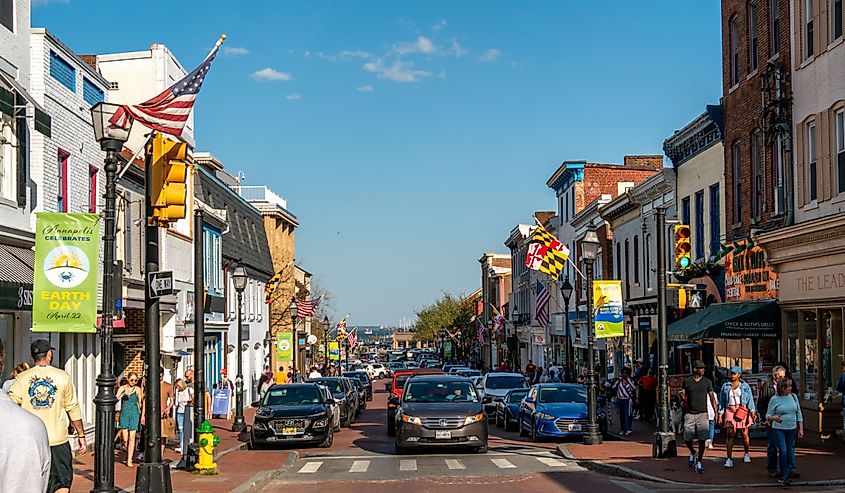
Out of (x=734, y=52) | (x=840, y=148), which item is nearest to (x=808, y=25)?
(x=840, y=148)

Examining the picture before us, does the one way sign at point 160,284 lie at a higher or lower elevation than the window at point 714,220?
lower

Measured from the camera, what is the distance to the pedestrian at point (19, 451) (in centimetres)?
529

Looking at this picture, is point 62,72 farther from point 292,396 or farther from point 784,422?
point 784,422

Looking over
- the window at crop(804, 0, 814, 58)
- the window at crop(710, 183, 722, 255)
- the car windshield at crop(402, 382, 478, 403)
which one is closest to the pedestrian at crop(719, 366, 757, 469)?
the car windshield at crop(402, 382, 478, 403)

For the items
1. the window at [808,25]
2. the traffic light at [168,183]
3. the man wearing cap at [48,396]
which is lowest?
the man wearing cap at [48,396]

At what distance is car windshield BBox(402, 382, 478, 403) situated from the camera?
2438 centimetres

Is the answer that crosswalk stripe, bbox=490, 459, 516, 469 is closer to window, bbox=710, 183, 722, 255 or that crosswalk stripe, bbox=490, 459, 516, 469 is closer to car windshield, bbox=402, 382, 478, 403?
car windshield, bbox=402, 382, 478, 403

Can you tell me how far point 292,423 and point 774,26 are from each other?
1543 centimetres

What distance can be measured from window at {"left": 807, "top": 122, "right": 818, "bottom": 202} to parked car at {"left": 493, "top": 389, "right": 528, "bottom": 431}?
10547 mm

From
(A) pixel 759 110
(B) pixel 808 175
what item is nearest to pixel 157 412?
(B) pixel 808 175

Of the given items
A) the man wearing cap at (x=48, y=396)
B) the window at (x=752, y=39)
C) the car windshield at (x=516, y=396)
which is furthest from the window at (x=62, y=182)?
the window at (x=752, y=39)

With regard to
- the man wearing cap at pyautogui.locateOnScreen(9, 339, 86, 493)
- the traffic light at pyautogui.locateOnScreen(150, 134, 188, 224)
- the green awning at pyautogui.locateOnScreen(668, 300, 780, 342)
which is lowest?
the man wearing cap at pyautogui.locateOnScreen(9, 339, 86, 493)

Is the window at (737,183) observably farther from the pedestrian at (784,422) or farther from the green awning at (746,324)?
the pedestrian at (784,422)

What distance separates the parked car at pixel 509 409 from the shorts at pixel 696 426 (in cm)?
1287
